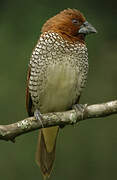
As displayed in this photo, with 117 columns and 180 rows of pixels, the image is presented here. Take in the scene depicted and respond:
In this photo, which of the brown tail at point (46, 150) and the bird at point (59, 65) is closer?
the bird at point (59, 65)

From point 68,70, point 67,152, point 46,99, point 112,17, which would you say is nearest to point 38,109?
point 46,99

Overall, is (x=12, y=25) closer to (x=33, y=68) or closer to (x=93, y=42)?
(x=93, y=42)

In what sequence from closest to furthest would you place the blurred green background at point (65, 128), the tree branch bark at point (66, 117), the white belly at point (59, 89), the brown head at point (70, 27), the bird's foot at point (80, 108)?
the tree branch bark at point (66, 117) < the bird's foot at point (80, 108) < the white belly at point (59, 89) < the brown head at point (70, 27) < the blurred green background at point (65, 128)

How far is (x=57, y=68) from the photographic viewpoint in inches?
207

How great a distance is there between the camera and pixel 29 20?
7.41 metres

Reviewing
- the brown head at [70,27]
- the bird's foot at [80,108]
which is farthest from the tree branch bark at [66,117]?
the brown head at [70,27]

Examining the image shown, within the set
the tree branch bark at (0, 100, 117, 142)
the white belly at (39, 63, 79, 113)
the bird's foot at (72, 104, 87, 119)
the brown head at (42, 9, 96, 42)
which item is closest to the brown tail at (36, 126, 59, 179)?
the white belly at (39, 63, 79, 113)

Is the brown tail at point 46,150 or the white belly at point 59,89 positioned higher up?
the white belly at point 59,89

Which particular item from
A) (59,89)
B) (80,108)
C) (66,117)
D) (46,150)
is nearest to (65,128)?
(46,150)

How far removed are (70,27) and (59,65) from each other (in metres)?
0.35

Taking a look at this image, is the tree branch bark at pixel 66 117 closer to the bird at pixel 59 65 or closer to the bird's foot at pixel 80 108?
the bird's foot at pixel 80 108

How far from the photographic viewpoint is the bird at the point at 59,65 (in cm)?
529

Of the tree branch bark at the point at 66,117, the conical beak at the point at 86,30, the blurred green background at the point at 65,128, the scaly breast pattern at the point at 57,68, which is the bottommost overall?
the blurred green background at the point at 65,128

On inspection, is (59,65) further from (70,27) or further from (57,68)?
(70,27)
